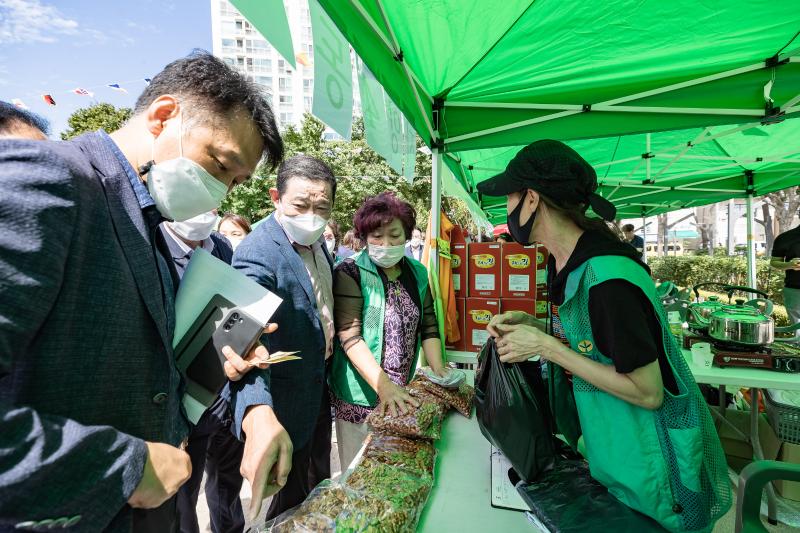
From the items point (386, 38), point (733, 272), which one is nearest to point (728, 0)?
point (386, 38)

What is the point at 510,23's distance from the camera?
2.25m

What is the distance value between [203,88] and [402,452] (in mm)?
1370

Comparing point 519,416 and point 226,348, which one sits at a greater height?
point 226,348

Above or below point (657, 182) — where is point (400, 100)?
below

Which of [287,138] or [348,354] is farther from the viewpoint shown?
[287,138]

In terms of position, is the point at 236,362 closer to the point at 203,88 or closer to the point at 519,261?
the point at 203,88

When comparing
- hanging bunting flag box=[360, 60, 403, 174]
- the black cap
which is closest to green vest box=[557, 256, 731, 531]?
the black cap

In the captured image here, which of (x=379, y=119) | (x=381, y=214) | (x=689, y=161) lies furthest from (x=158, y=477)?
(x=689, y=161)

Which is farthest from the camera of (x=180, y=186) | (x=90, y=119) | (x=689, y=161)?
(x=90, y=119)

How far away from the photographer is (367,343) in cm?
204

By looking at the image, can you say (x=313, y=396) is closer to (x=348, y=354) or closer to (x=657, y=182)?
(x=348, y=354)

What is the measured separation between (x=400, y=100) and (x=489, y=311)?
1.86 meters

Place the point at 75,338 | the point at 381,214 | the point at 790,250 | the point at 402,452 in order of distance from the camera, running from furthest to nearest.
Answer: the point at 790,250, the point at 381,214, the point at 402,452, the point at 75,338

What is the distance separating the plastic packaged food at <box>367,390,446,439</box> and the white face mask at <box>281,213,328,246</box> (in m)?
0.90
